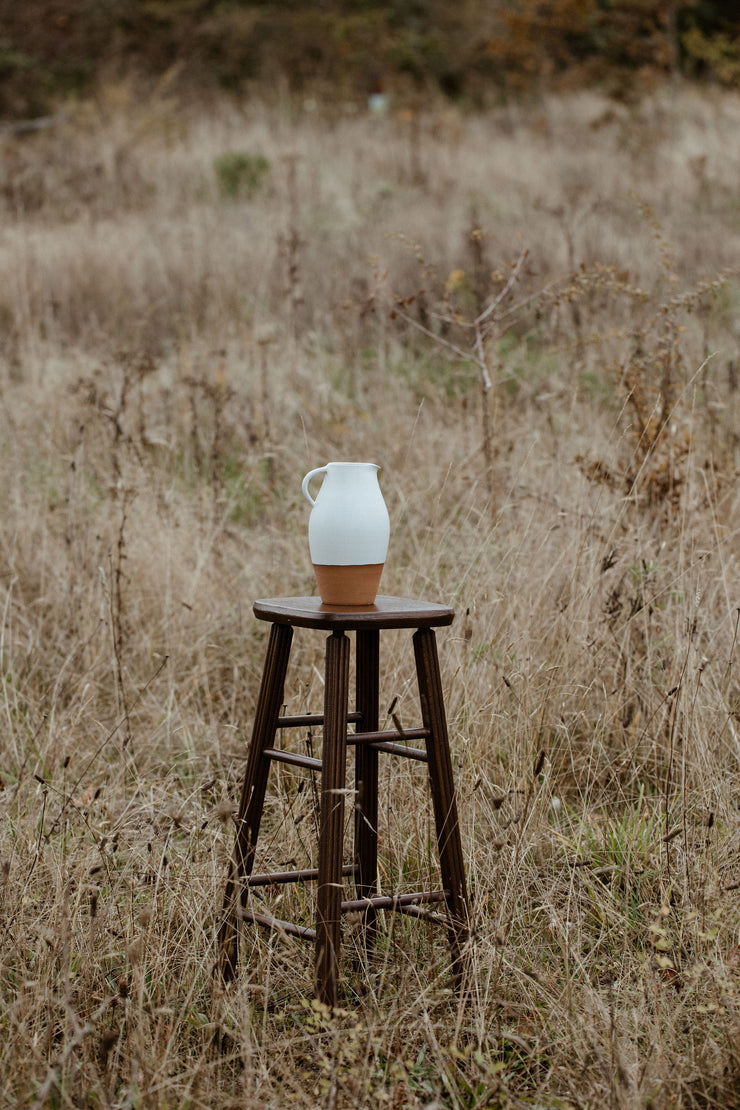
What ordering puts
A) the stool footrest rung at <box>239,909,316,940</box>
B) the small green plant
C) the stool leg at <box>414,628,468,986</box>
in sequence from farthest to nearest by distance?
the small green plant → the stool leg at <box>414,628,468,986</box> → the stool footrest rung at <box>239,909,316,940</box>

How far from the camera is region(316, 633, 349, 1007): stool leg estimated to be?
2.18 m

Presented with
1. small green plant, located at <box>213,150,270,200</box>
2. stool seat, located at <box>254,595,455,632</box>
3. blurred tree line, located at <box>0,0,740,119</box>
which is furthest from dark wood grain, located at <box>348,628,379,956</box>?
blurred tree line, located at <box>0,0,740,119</box>

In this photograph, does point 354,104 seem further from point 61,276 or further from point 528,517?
point 528,517

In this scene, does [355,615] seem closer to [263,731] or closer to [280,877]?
[263,731]

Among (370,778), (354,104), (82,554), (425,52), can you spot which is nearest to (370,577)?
(370,778)

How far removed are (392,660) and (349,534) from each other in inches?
49.5

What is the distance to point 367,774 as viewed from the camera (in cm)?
268

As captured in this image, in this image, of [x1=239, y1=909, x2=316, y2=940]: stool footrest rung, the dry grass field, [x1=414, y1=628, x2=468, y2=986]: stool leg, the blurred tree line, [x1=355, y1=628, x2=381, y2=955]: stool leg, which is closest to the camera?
the dry grass field

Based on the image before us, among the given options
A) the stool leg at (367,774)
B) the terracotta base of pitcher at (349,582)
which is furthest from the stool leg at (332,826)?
the stool leg at (367,774)

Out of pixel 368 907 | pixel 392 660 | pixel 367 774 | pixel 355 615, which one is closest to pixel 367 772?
pixel 367 774

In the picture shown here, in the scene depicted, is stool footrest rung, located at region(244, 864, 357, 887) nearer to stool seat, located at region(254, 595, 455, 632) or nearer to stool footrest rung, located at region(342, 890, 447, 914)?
stool footrest rung, located at region(342, 890, 447, 914)

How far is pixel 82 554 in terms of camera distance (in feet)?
13.6

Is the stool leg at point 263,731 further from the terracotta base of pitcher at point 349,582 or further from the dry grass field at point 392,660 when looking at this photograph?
the dry grass field at point 392,660

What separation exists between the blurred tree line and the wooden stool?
1209 cm
